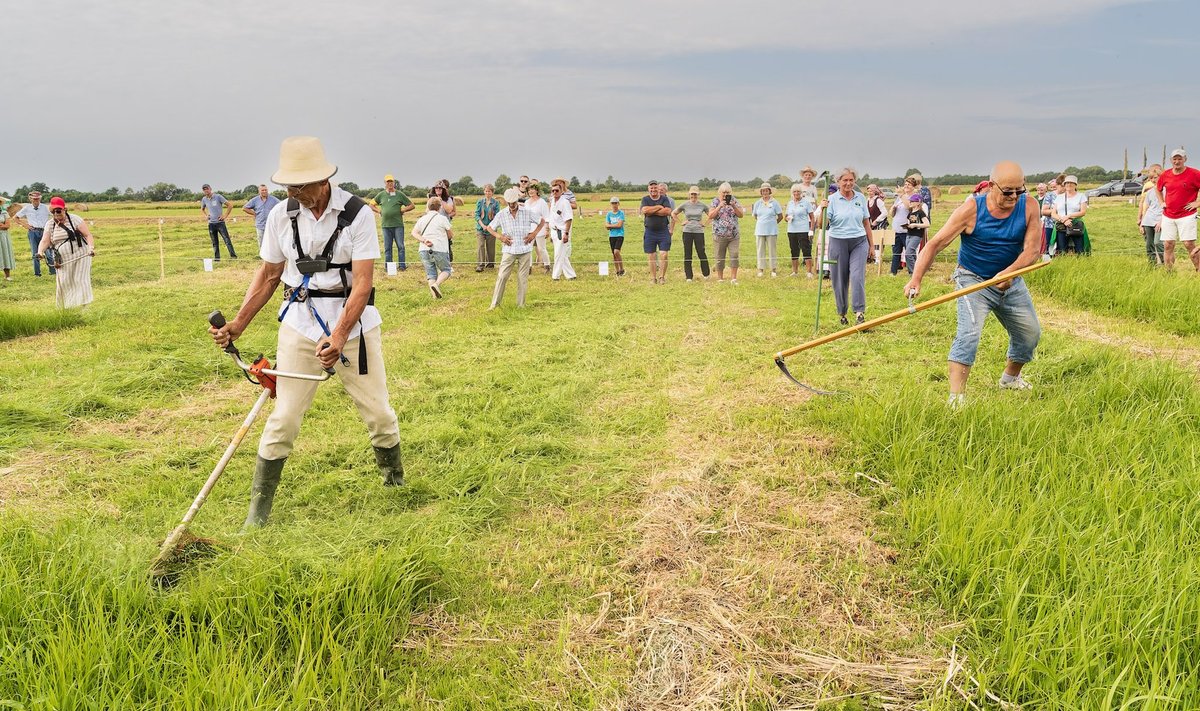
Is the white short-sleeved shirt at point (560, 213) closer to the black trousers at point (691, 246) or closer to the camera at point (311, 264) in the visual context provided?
the black trousers at point (691, 246)

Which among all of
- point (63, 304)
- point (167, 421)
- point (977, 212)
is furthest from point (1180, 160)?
point (63, 304)

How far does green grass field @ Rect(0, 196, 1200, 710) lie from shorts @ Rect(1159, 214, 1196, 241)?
5110mm

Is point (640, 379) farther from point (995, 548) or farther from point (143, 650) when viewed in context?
point (143, 650)

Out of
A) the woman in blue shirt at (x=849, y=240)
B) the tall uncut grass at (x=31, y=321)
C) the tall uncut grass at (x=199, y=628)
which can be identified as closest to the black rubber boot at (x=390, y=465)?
the tall uncut grass at (x=199, y=628)

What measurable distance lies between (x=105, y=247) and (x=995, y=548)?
28.5 meters

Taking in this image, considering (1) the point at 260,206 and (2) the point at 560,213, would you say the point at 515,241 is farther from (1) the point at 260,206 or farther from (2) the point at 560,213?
(1) the point at 260,206

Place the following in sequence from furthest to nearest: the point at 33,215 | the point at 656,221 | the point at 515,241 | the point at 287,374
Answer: the point at 33,215
the point at 656,221
the point at 515,241
the point at 287,374

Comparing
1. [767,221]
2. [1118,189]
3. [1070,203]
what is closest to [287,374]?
[767,221]

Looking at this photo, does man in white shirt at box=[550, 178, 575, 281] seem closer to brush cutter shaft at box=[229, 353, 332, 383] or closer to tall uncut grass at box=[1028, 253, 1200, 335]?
tall uncut grass at box=[1028, 253, 1200, 335]

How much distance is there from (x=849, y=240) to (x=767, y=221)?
588cm

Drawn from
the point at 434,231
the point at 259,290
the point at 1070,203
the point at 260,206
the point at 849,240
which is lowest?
the point at 259,290

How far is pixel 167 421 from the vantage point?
650 cm

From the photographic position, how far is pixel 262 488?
434 centimetres

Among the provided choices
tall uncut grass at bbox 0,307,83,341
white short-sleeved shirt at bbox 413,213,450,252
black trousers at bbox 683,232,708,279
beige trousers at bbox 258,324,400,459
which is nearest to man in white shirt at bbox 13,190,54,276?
tall uncut grass at bbox 0,307,83,341
